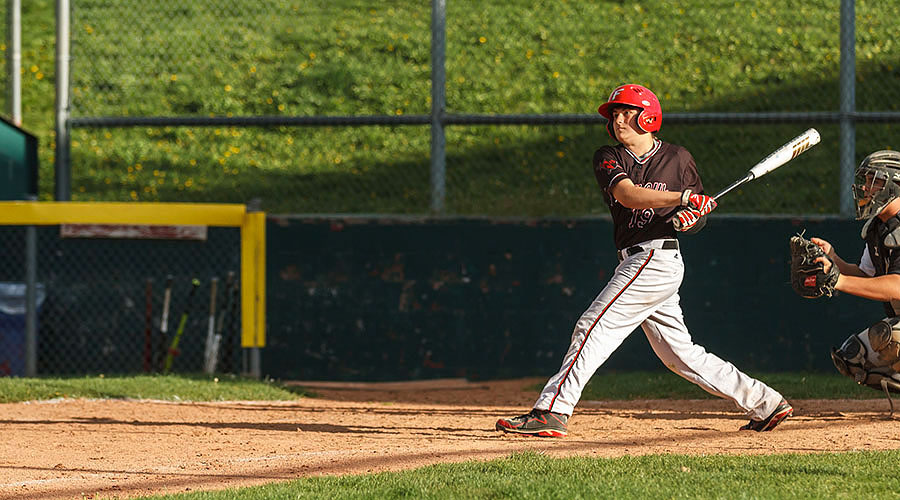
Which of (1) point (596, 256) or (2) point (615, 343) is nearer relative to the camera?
(2) point (615, 343)

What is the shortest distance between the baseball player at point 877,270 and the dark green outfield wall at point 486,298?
2965mm

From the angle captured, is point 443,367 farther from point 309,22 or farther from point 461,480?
point 309,22

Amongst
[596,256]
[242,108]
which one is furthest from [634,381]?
[242,108]

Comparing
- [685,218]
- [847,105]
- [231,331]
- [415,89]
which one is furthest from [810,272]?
[415,89]

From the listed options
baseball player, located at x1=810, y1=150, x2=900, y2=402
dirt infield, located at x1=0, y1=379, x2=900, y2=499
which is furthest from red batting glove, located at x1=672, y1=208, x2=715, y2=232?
dirt infield, located at x1=0, y1=379, x2=900, y2=499

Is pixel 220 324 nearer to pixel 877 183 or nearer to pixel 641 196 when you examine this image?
pixel 641 196

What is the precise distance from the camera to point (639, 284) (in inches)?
227

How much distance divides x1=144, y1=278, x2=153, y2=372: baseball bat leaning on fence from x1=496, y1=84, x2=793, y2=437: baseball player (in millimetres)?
4571

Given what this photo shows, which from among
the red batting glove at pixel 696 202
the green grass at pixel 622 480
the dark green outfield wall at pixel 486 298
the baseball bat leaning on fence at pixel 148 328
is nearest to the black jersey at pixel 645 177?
the red batting glove at pixel 696 202

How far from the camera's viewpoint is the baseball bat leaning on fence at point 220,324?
9.27 meters

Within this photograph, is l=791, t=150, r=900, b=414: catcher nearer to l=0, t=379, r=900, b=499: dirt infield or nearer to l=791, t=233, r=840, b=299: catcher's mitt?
l=791, t=233, r=840, b=299: catcher's mitt

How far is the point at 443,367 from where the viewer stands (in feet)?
30.6

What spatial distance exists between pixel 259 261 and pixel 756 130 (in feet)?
19.3

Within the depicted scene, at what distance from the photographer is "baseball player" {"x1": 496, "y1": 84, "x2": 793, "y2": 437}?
573 cm
